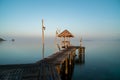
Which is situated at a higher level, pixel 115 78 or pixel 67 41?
pixel 67 41

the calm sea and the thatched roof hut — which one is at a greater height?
the thatched roof hut

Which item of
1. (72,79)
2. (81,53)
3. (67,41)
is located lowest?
(72,79)

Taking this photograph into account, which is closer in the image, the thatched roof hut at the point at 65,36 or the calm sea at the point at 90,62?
the calm sea at the point at 90,62

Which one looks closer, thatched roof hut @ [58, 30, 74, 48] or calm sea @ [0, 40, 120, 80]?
calm sea @ [0, 40, 120, 80]

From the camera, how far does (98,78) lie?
667 inches

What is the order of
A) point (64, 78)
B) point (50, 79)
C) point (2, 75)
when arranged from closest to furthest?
point (50, 79), point (2, 75), point (64, 78)

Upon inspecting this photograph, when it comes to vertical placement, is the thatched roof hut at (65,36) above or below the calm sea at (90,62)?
above

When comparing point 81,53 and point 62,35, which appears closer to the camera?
point 62,35

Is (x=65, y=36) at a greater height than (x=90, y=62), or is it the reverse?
(x=65, y=36)

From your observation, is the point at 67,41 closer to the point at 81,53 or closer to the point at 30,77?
the point at 81,53

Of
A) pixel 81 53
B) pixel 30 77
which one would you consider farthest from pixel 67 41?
pixel 30 77

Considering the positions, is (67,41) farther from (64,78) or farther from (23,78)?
(23,78)

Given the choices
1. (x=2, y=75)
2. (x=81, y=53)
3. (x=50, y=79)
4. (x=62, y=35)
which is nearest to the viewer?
Answer: (x=50, y=79)

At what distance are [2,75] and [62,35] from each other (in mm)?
A: 21184
